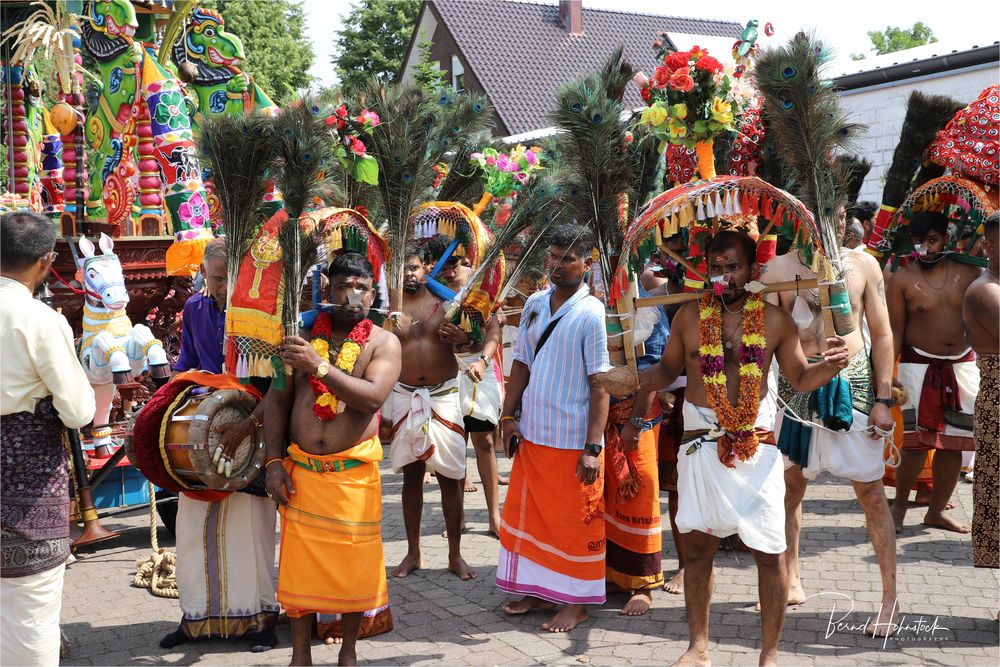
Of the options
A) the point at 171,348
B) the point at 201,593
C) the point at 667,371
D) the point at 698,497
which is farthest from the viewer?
the point at 171,348

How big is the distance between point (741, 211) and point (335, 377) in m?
2.01

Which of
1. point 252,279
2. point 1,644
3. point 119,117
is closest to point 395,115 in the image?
point 252,279

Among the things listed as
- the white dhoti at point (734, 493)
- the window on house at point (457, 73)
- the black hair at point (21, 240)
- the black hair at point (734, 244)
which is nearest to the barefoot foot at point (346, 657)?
the white dhoti at point (734, 493)

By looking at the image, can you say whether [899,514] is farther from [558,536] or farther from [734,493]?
[734,493]

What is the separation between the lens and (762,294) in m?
4.36

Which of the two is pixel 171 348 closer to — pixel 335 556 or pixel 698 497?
pixel 335 556

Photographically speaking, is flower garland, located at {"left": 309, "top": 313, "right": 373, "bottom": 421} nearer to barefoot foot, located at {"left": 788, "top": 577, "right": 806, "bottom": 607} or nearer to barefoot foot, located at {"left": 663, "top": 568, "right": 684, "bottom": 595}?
barefoot foot, located at {"left": 663, "top": 568, "right": 684, "bottom": 595}

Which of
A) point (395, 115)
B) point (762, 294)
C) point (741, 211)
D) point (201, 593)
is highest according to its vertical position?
point (395, 115)

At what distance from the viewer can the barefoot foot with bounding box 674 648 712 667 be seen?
4371 millimetres

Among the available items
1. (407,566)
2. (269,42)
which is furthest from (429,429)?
(269,42)

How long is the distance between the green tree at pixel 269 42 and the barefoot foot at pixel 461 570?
2475cm

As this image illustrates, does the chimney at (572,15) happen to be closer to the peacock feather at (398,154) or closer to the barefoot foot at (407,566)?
the peacock feather at (398,154)

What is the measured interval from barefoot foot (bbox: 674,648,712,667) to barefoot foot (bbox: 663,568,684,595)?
1167 millimetres

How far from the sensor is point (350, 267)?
4473mm
